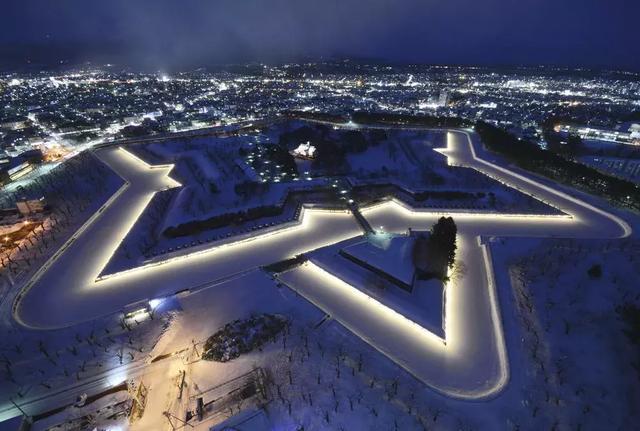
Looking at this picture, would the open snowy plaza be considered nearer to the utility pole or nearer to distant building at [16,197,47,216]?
the utility pole

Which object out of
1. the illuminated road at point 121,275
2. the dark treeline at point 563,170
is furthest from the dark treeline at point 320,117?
the illuminated road at point 121,275

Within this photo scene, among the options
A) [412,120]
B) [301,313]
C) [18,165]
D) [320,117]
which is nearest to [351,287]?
[301,313]

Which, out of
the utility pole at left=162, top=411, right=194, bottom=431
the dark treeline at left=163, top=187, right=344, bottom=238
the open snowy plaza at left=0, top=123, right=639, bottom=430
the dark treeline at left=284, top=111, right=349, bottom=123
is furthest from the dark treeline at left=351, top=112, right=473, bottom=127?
the utility pole at left=162, top=411, right=194, bottom=431

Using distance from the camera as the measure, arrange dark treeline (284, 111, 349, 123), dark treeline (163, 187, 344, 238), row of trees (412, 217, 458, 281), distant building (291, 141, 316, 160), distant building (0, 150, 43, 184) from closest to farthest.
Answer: row of trees (412, 217, 458, 281), dark treeline (163, 187, 344, 238), distant building (0, 150, 43, 184), distant building (291, 141, 316, 160), dark treeline (284, 111, 349, 123)

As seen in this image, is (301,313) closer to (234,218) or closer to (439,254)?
(439,254)

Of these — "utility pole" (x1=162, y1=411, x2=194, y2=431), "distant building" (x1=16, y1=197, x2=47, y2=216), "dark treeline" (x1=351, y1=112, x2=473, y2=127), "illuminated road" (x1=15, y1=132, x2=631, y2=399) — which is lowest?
"utility pole" (x1=162, y1=411, x2=194, y2=431)

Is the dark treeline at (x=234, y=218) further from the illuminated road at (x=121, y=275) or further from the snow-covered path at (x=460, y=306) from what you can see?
the snow-covered path at (x=460, y=306)
